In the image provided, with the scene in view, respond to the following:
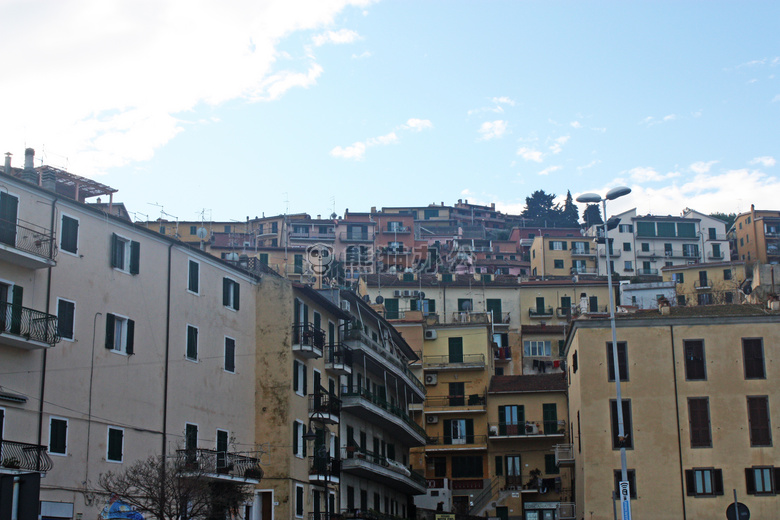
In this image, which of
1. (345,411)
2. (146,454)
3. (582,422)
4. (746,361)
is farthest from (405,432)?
(146,454)

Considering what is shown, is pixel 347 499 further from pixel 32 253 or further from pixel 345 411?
pixel 32 253

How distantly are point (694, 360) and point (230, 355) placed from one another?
2200 centimetres

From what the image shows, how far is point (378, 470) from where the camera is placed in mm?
51594

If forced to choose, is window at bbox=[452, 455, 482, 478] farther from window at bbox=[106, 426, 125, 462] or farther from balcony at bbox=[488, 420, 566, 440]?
window at bbox=[106, 426, 125, 462]

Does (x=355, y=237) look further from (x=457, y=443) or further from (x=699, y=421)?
(x=699, y=421)

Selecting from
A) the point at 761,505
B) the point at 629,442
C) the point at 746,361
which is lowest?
the point at 761,505

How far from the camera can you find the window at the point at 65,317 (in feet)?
107

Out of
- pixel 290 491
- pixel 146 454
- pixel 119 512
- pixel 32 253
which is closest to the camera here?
pixel 32 253

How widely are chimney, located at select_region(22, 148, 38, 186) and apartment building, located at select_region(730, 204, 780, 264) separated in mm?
94163

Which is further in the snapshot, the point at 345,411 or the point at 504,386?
the point at 504,386

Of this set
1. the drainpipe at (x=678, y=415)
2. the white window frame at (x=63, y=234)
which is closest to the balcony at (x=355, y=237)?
the drainpipe at (x=678, y=415)

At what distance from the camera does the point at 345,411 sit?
2021 inches

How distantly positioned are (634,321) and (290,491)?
18405 millimetres

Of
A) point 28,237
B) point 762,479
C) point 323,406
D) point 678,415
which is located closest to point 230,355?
point 323,406
